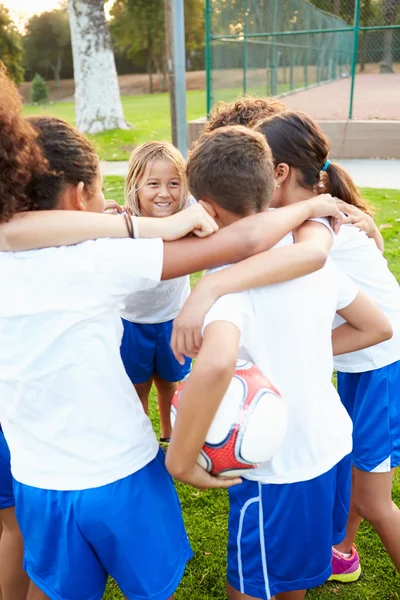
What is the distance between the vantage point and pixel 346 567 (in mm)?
2494

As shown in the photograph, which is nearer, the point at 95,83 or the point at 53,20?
the point at 95,83

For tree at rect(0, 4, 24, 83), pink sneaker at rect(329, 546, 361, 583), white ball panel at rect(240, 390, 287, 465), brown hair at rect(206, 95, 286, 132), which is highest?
tree at rect(0, 4, 24, 83)

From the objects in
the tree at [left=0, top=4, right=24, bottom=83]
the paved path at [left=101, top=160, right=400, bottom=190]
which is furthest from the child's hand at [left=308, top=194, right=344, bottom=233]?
the tree at [left=0, top=4, right=24, bottom=83]

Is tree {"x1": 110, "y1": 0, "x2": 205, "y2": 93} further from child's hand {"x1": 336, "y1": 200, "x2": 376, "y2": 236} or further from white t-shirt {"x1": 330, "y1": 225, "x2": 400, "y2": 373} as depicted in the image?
white t-shirt {"x1": 330, "y1": 225, "x2": 400, "y2": 373}

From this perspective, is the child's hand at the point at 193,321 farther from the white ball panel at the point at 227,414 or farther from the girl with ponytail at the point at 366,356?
the girl with ponytail at the point at 366,356

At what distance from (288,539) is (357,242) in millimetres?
1045

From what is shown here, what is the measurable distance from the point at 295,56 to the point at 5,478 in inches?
657

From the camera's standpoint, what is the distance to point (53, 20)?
5234 centimetres

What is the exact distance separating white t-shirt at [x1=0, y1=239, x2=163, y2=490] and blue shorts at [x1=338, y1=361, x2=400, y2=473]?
952 mm

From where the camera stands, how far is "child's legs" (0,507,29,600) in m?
2.02

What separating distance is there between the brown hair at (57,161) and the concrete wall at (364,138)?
9998 mm

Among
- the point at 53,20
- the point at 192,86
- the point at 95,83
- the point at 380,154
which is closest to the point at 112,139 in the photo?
the point at 95,83

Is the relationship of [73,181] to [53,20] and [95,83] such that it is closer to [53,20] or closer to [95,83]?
[95,83]

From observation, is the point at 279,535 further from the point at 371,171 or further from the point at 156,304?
the point at 371,171
